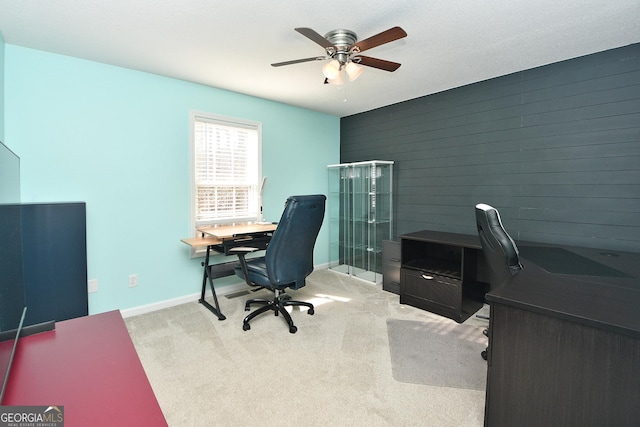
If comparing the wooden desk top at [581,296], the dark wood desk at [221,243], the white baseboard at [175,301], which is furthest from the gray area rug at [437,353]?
the white baseboard at [175,301]

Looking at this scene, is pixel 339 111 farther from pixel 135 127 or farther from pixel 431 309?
pixel 431 309

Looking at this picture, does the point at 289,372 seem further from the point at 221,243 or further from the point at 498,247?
the point at 498,247

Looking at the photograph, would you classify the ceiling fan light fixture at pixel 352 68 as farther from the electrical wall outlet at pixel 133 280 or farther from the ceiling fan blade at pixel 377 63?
the electrical wall outlet at pixel 133 280

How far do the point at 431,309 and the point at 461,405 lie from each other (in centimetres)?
133

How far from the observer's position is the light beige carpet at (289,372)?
1.69 meters

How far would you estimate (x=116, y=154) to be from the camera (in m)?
2.83

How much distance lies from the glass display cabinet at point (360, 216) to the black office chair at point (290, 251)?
1.59 metres

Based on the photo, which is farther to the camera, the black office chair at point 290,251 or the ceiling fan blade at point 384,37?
the black office chair at point 290,251

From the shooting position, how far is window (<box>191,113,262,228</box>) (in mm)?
3371

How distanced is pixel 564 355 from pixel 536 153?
234cm

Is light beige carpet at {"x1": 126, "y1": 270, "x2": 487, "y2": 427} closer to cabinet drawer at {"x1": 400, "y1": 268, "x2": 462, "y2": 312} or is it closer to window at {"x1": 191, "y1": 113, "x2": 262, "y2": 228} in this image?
cabinet drawer at {"x1": 400, "y1": 268, "x2": 462, "y2": 312}

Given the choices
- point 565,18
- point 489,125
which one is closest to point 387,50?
point 565,18

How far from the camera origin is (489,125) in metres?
3.17

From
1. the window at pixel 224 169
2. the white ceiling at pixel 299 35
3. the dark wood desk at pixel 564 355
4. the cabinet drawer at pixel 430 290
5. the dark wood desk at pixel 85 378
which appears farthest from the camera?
the window at pixel 224 169
